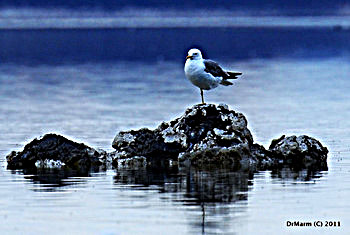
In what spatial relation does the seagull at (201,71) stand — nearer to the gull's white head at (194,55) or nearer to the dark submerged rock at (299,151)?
the gull's white head at (194,55)

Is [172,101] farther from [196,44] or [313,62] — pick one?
[196,44]

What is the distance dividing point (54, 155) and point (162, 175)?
2146mm

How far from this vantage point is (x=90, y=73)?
50312 millimetres

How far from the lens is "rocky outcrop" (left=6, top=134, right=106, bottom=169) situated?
20750 mm

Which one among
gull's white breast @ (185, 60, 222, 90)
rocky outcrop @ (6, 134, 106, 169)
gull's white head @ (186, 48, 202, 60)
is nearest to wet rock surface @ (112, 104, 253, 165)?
rocky outcrop @ (6, 134, 106, 169)

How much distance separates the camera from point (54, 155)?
20828 mm

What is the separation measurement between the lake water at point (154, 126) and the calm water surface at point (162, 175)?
0.02 meters

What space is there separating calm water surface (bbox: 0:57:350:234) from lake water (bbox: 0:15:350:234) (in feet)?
0.07

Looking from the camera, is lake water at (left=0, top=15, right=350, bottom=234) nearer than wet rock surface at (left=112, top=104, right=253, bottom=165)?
Yes

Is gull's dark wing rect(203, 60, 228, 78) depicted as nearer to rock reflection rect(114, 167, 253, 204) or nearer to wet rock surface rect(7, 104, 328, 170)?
wet rock surface rect(7, 104, 328, 170)

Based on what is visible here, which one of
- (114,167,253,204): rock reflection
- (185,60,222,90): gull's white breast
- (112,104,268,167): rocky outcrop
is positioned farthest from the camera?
(185,60,222,90): gull's white breast

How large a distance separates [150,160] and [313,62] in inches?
1479

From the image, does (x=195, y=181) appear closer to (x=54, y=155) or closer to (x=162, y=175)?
(x=162, y=175)

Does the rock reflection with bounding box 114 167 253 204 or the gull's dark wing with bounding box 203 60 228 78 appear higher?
the gull's dark wing with bounding box 203 60 228 78
